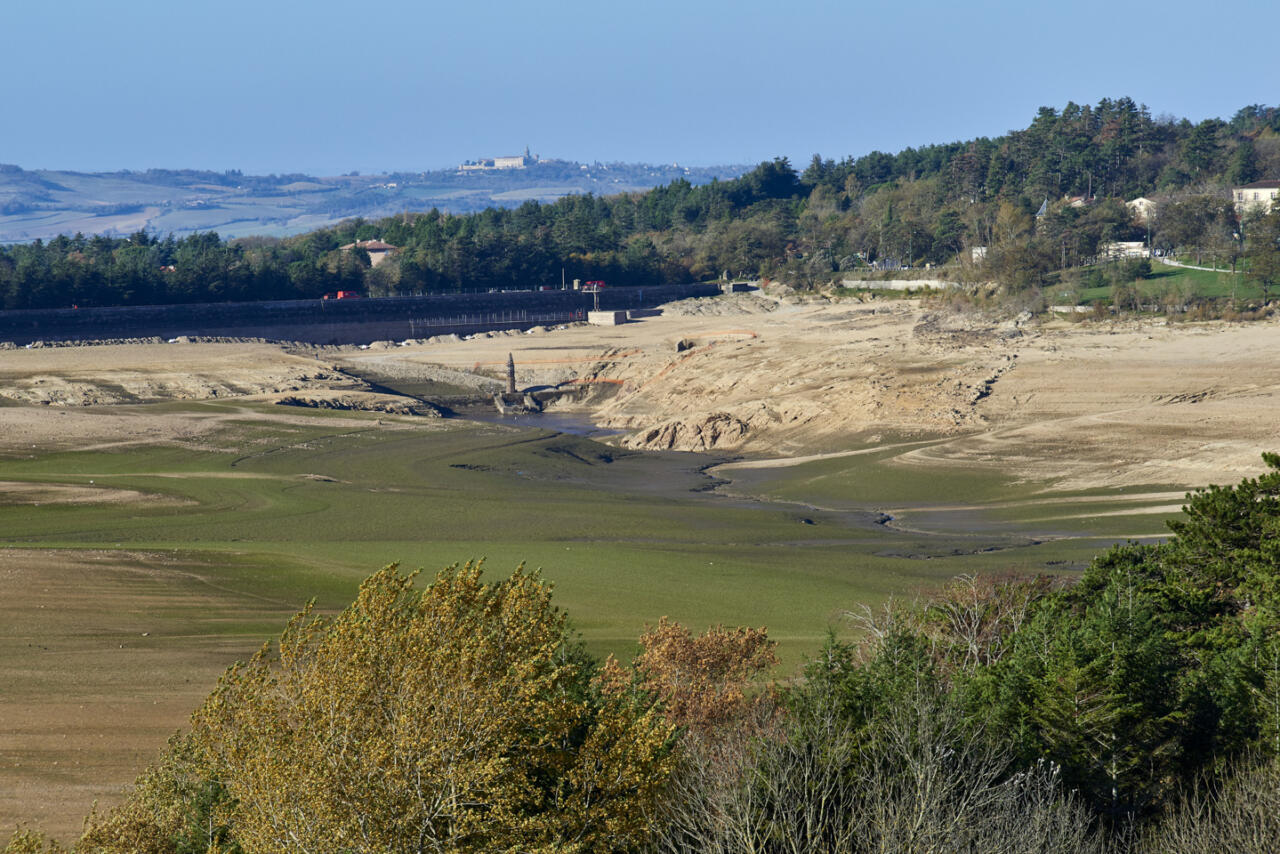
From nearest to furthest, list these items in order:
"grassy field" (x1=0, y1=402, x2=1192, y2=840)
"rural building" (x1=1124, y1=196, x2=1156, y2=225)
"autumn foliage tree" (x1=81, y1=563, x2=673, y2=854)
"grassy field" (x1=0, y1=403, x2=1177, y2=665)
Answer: "autumn foliage tree" (x1=81, y1=563, x2=673, y2=854) < "grassy field" (x1=0, y1=402, x2=1192, y2=840) < "grassy field" (x1=0, y1=403, x2=1177, y2=665) < "rural building" (x1=1124, y1=196, x2=1156, y2=225)

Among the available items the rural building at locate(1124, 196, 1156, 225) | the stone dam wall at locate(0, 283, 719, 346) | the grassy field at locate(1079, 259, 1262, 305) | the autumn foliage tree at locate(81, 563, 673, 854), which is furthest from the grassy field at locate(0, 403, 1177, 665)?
the rural building at locate(1124, 196, 1156, 225)

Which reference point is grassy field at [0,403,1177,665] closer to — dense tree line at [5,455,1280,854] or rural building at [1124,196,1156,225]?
dense tree line at [5,455,1280,854]

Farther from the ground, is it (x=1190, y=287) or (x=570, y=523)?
(x=1190, y=287)

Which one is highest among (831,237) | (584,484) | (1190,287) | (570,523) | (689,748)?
(831,237)

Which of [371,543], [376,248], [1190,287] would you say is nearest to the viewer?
[371,543]

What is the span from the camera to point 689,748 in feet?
51.9

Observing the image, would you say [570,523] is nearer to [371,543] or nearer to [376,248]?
[371,543]

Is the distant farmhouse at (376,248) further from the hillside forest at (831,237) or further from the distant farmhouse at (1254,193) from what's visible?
the distant farmhouse at (1254,193)

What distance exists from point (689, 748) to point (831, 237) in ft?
428

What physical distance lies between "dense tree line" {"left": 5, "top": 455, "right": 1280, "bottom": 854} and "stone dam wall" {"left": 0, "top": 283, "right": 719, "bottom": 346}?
87172mm

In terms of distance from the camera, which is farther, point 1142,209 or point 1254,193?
point 1254,193

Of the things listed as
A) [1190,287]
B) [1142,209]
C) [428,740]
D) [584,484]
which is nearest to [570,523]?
[584,484]

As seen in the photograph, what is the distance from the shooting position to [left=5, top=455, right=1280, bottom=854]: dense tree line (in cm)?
A: 1155

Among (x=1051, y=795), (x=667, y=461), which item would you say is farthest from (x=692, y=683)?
(x=667, y=461)
